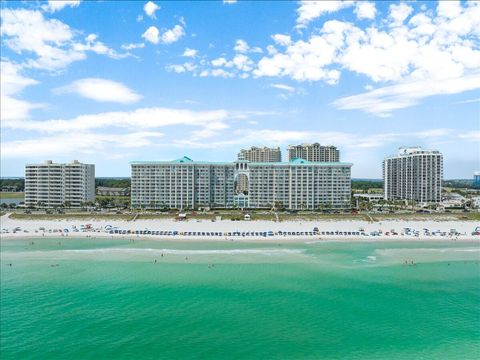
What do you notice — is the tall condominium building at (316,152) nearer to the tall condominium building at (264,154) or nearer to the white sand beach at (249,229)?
the tall condominium building at (264,154)

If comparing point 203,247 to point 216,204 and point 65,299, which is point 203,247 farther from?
point 216,204

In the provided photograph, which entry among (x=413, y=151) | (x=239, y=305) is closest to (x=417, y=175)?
(x=413, y=151)

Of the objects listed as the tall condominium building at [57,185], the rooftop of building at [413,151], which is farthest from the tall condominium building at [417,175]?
the tall condominium building at [57,185]

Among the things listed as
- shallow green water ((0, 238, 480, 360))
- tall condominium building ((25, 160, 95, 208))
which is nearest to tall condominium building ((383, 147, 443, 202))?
shallow green water ((0, 238, 480, 360))

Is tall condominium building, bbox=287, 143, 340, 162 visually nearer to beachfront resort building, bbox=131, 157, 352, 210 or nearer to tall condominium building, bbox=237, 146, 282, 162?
tall condominium building, bbox=237, 146, 282, 162

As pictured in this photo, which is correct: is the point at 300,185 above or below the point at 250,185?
below

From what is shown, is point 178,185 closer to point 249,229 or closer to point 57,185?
point 249,229
